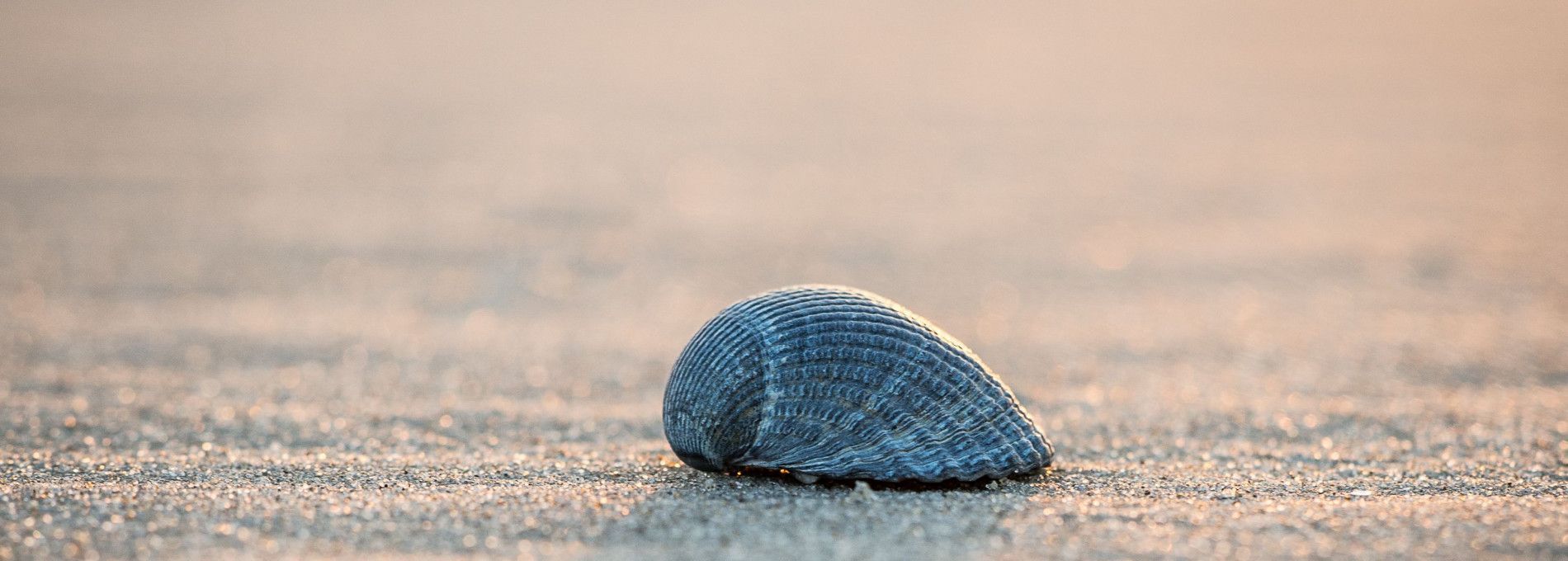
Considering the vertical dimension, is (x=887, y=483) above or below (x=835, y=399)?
below

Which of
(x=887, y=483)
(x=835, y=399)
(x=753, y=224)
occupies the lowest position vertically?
(x=887, y=483)

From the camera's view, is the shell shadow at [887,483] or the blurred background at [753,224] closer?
the shell shadow at [887,483]

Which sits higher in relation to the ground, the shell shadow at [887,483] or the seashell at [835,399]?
the seashell at [835,399]

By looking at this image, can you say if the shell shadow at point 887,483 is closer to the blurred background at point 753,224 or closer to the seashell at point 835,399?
the seashell at point 835,399

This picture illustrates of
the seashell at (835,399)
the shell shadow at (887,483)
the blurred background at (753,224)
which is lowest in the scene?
the shell shadow at (887,483)

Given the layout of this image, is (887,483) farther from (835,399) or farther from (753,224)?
(753,224)

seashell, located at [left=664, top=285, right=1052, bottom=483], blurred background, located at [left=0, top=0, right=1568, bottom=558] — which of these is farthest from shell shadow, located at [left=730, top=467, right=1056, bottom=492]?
blurred background, located at [left=0, top=0, right=1568, bottom=558]

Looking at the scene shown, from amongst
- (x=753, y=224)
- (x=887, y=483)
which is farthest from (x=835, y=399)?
(x=753, y=224)

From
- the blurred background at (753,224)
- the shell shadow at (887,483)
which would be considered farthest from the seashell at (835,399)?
the blurred background at (753,224)
